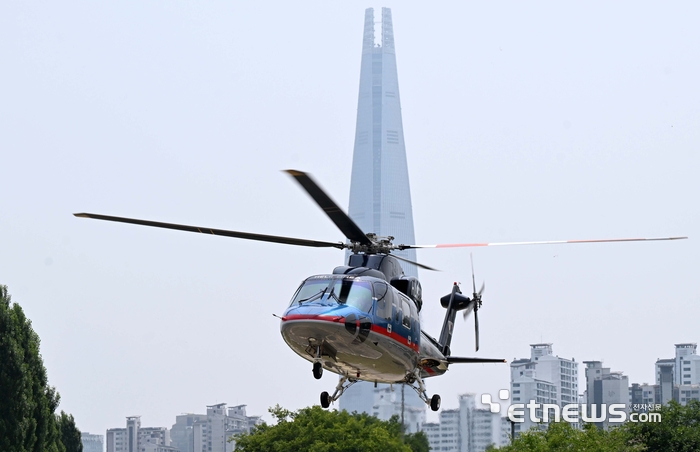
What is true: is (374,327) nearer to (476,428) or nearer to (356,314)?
(356,314)

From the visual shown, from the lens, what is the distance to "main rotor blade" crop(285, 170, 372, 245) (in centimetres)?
3325

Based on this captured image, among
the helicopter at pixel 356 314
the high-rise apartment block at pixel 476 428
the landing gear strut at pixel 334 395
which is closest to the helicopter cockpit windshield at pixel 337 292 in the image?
the helicopter at pixel 356 314

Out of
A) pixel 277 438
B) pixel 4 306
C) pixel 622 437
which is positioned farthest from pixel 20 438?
pixel 622 437

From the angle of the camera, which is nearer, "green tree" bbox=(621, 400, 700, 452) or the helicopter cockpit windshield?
the helicopter cockpit windshield

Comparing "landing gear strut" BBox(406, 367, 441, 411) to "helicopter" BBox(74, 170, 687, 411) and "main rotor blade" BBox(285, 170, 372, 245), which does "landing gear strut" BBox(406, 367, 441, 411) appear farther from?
"main rotor blade" BBox(285, 170, 372, 245)

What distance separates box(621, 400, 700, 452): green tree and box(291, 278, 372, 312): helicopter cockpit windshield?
57.1 m

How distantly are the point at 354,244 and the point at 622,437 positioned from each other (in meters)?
51.8

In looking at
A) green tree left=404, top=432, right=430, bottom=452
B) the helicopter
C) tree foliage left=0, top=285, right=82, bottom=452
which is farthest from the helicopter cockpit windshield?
green tree left=404, top=432, right=430, bottom=452

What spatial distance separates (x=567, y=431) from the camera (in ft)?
277

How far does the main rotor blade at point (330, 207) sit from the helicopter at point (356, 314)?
0.08ft

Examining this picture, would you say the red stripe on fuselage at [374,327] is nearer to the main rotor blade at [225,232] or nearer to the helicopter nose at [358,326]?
the helicopter nose at [358,326]

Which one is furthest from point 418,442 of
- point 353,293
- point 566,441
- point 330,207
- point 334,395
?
→ point 330,207

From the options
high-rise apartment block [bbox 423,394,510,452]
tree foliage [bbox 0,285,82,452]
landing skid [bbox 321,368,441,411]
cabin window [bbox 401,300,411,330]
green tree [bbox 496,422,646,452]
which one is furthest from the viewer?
high-rise apartment block [bbox 423,394,510,452]

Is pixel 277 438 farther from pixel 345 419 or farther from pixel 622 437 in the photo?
pixel 622 437
